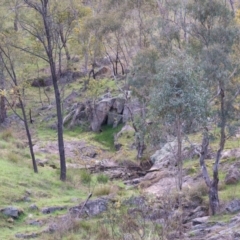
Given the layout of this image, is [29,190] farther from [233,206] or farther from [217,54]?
[217,54]

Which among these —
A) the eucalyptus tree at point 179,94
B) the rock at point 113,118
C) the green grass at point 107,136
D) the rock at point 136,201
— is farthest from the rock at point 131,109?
the eucalyptus tree at point 179,94

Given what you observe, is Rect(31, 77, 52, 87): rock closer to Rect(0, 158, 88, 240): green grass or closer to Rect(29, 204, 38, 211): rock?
Rect(0, 158, 88, 240): green grass

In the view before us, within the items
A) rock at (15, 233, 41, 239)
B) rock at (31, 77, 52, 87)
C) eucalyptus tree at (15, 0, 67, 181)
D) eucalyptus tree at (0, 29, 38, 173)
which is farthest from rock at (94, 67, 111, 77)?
rock at (15, 233, 41, 239)

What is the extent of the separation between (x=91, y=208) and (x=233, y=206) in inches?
171

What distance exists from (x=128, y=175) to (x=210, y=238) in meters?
12.3

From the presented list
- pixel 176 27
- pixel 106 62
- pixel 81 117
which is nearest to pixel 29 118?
pixel 81 117

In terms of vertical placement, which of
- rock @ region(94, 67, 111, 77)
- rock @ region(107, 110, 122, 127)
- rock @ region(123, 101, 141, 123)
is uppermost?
rock @ region(94, 67, 111, 77)

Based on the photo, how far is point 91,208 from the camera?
16547 millimetres

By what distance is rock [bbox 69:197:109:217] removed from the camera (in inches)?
638

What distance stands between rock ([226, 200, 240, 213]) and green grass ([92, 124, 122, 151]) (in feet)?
53.8

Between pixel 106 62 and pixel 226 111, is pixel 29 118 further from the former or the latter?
pixel 226 111

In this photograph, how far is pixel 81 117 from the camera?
123ft

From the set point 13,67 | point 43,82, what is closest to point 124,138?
point 13,67

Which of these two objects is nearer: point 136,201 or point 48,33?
point 136,201
